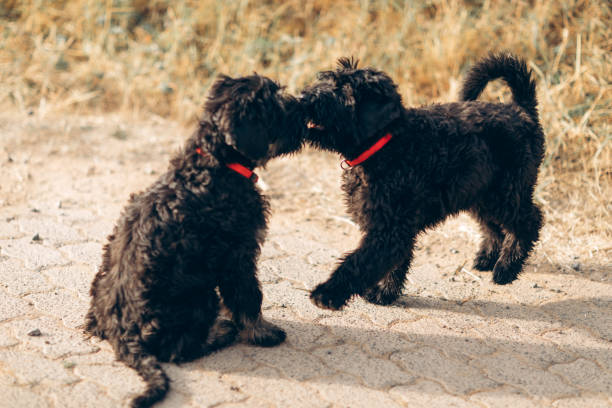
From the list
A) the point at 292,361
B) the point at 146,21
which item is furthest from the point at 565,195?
the point at 146,21

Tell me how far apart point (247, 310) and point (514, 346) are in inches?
61.9

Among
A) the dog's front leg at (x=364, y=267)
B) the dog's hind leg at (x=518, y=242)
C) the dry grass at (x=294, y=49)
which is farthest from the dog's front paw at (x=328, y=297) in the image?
the dry grass at (x=294, y=49)

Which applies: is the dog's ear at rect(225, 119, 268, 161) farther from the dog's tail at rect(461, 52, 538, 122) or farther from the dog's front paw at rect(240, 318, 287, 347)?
the dog's tail at rect(461, 52, 538, 122)

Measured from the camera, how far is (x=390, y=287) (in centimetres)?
397

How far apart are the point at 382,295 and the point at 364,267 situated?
0.56 meters

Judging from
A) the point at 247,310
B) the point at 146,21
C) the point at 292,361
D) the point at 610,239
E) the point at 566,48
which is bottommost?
the point at 292,361

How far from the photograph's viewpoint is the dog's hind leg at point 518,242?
4137 millimetres

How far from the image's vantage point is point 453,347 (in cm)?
352

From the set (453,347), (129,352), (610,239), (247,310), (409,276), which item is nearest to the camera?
(129,352)

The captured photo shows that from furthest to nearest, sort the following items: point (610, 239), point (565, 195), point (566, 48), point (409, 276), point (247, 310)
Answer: point (566, 48)
point (565, 195)
point (610, 239)
point (409, 276)
point (247, 310)

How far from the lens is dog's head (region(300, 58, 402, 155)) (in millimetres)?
3486

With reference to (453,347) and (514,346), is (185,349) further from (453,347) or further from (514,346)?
(514,346)

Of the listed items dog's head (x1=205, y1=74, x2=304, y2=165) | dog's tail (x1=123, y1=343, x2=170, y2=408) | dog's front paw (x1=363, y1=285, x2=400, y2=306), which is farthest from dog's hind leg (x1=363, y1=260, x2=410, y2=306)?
dog's tail (x1=123, y1=343, x2=170, y2=408)

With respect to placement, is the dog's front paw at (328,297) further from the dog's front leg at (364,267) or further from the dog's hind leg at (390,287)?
the dog's hind leg at (390,287)
